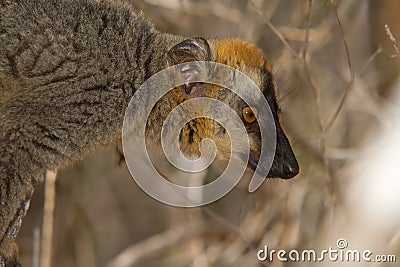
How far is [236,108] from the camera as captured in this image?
5844 mm

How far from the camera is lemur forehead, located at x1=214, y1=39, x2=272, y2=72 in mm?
5863

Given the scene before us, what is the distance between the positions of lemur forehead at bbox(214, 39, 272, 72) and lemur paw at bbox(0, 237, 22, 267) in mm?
1827

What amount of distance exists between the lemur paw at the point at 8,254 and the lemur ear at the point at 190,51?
1580mm

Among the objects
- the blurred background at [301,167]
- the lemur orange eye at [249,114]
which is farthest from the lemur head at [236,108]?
the blurred background at [301,167]

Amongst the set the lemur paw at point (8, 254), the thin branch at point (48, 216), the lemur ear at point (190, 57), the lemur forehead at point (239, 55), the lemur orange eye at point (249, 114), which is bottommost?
the lemur paw at point (8, 254)

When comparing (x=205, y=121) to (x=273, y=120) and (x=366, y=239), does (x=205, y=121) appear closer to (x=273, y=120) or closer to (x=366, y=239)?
(x=273, y=120)

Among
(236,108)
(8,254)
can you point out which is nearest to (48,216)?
(8,254)

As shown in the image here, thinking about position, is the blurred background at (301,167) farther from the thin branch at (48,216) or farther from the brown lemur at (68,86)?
the brown lemur at (68,86)

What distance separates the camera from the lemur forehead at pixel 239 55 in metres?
5.86

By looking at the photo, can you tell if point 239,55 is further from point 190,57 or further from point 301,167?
point 301,167

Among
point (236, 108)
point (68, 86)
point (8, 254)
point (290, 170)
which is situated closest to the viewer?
point (8, 254)

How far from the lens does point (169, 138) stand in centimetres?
591

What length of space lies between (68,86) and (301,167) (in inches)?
87.4

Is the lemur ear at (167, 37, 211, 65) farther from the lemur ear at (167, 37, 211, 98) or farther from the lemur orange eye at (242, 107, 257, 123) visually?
the lemur orange eye at (242, 107, 257, 123)
